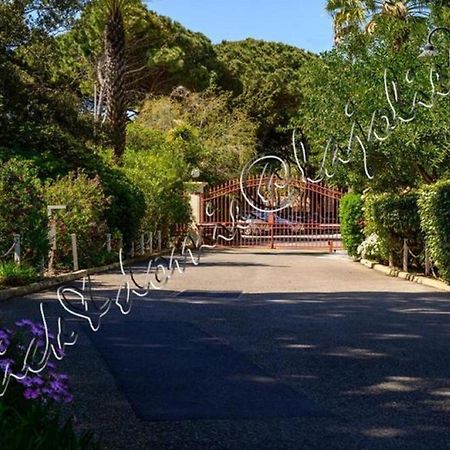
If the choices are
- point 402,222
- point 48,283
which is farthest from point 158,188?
point 48,283

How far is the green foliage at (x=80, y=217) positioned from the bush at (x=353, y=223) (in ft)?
30.3

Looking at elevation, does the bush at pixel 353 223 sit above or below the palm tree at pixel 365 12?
below

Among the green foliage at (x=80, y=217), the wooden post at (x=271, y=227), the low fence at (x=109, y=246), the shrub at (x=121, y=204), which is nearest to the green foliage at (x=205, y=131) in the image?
the wooden post at (x=271, y=227)

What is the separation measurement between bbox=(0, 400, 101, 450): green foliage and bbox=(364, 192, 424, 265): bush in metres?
16.5

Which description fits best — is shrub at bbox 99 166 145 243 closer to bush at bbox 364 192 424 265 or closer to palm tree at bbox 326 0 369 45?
bush at bbox 364 192 424 265

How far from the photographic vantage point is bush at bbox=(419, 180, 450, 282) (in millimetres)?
16594

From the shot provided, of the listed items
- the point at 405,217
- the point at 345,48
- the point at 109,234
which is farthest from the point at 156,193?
the point at 405,217

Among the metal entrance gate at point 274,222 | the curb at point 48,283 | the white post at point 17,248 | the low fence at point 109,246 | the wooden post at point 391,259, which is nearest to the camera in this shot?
the curb at point 48,283

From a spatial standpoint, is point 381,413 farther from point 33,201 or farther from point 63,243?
point 63,243

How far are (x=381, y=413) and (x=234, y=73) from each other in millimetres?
51504

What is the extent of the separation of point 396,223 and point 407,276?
175cm

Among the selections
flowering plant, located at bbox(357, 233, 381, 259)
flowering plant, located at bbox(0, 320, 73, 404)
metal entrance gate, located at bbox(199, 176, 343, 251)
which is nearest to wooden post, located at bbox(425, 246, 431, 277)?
flowering plant, located at bbox(357, 233, 381, 259)

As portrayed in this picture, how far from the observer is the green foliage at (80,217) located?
66.0 feet

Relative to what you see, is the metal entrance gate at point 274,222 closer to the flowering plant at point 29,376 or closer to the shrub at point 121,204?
the shrub at point 121,204
